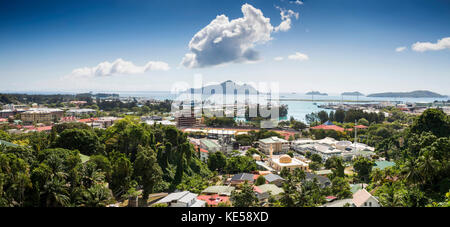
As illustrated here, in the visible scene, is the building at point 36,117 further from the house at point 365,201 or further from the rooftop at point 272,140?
the house at point 365,201

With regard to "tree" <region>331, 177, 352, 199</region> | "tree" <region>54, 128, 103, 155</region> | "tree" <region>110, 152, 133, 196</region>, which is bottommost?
"tree" <region>331, 177, 352, 199</region>

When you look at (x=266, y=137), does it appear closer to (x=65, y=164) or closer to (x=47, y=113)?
(x=65, y=164)

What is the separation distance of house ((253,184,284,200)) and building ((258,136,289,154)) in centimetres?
717

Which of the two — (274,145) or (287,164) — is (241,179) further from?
(274,145)

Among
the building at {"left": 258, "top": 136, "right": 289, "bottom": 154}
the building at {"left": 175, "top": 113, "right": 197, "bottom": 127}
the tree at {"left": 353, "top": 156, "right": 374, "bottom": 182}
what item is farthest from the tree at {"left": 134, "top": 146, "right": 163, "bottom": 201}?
the building at {"left": 175, "top": 113, "right": 197, "bottom": 127}

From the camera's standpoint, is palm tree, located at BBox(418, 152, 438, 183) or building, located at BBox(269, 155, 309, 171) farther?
building, located at BBox(269, 155, 309, 171)

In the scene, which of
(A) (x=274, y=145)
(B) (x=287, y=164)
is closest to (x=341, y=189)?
(B) (x=287, y=164)

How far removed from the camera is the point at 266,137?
17391 millimetres

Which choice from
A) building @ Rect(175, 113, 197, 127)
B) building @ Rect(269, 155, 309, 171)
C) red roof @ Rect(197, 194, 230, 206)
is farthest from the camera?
building @ Rect(175, 113, 197, 127)

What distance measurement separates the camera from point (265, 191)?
814 cm

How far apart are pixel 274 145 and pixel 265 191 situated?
798cm

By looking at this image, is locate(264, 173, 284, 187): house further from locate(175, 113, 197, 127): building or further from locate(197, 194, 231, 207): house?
locate(175, 113, 197, 127): building

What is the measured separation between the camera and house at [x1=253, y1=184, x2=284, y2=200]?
796cm
